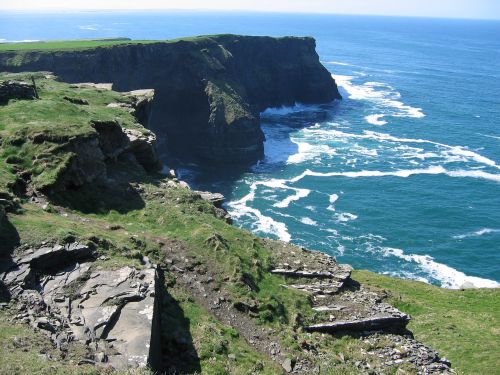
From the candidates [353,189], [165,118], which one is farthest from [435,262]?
[165,118]

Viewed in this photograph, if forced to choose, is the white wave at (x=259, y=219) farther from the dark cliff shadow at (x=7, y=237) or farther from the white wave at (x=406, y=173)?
the dark cliff shadow at (x=7, y=237)

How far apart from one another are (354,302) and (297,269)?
462cm

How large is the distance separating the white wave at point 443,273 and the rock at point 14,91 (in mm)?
47441

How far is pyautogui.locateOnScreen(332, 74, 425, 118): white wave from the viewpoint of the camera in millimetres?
135375

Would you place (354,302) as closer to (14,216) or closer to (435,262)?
(14,216)

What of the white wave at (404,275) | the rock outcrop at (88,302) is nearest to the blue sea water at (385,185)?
the white wave at (404,275)

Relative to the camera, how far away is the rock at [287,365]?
22922mm

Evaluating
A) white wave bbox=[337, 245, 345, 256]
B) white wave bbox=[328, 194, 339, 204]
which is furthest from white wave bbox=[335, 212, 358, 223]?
white wave bbox=[337, 245, 345, 256]

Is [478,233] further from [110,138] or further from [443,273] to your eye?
[110,138]

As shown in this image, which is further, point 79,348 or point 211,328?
point 211,328

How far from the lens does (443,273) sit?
59.7m

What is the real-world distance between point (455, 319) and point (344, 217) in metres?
37.7

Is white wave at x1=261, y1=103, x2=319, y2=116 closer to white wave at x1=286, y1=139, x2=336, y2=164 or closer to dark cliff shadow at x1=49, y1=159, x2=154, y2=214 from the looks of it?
white wave at x1=286, y1=139, x2=336, y2=164

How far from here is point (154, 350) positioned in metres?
18.3
